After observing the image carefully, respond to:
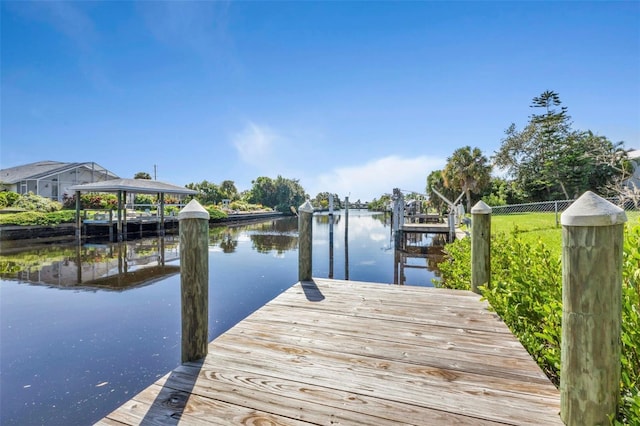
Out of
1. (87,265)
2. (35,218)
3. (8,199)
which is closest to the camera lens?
(87,265)

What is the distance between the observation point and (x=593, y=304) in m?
1.18

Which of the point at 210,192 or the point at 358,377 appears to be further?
the point at 210,192

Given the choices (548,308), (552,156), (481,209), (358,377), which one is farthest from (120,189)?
(552,156)

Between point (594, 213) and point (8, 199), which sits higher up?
point (8, 199)

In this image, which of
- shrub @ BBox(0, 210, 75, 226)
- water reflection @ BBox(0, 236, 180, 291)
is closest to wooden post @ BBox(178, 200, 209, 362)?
water reflection @ BBox(0, 236, 180, 291)

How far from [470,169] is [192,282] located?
84.9ft

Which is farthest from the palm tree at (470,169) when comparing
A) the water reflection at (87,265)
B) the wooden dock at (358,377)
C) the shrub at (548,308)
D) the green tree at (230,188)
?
the green tree at (230,188)

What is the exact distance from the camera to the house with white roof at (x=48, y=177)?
23359mm

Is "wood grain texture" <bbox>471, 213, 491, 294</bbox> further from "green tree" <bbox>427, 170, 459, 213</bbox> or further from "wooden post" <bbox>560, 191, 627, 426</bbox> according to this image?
"green tree" <bbox>427, 170, 459, 213</bbox>

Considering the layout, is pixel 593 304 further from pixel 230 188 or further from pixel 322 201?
pixel 322 201

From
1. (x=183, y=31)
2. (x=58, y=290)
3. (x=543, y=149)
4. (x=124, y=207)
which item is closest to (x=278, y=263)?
A: (x=58, y=290)

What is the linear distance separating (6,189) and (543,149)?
4376 centimetres

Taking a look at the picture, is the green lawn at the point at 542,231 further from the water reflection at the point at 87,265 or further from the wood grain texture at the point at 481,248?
the water reflection at the point at 87,265

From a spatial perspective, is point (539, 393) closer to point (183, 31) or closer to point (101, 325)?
point (101, 325)
